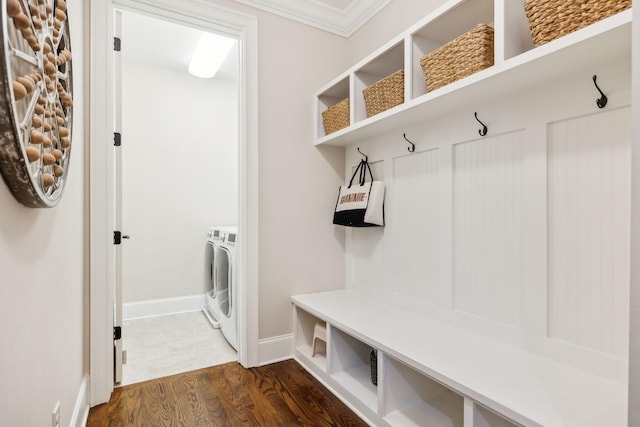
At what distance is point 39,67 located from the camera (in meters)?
0.83

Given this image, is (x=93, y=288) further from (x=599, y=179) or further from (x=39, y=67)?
(x=599, y=179)

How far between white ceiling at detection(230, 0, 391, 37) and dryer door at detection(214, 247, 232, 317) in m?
1.80

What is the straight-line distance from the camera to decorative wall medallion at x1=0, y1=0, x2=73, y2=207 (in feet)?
2.11

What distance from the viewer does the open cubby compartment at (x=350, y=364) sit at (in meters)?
1.81

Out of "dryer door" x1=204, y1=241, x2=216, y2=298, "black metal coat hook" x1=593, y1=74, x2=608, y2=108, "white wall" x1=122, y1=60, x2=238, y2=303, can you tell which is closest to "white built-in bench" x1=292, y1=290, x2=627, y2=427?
"black metal coat hook" x1=593, y1=74, x2=608, y2=108

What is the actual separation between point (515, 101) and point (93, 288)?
2.22 metres

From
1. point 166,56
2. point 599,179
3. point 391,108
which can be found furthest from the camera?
point 166,56

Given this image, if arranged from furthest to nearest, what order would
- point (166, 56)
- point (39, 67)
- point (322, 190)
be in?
point (166, 56) < point (322, 190) < point (39, 67)

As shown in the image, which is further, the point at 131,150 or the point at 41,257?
the point at 131,150

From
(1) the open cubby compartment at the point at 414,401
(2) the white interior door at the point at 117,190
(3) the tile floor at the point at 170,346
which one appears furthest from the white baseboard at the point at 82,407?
(1) the open cubby compartment at the point at 414,401

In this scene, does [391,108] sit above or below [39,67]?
above

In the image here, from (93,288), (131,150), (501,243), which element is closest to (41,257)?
(93,288)

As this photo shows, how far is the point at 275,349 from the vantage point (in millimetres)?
2309

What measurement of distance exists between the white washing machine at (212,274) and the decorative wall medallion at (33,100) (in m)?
1.97
